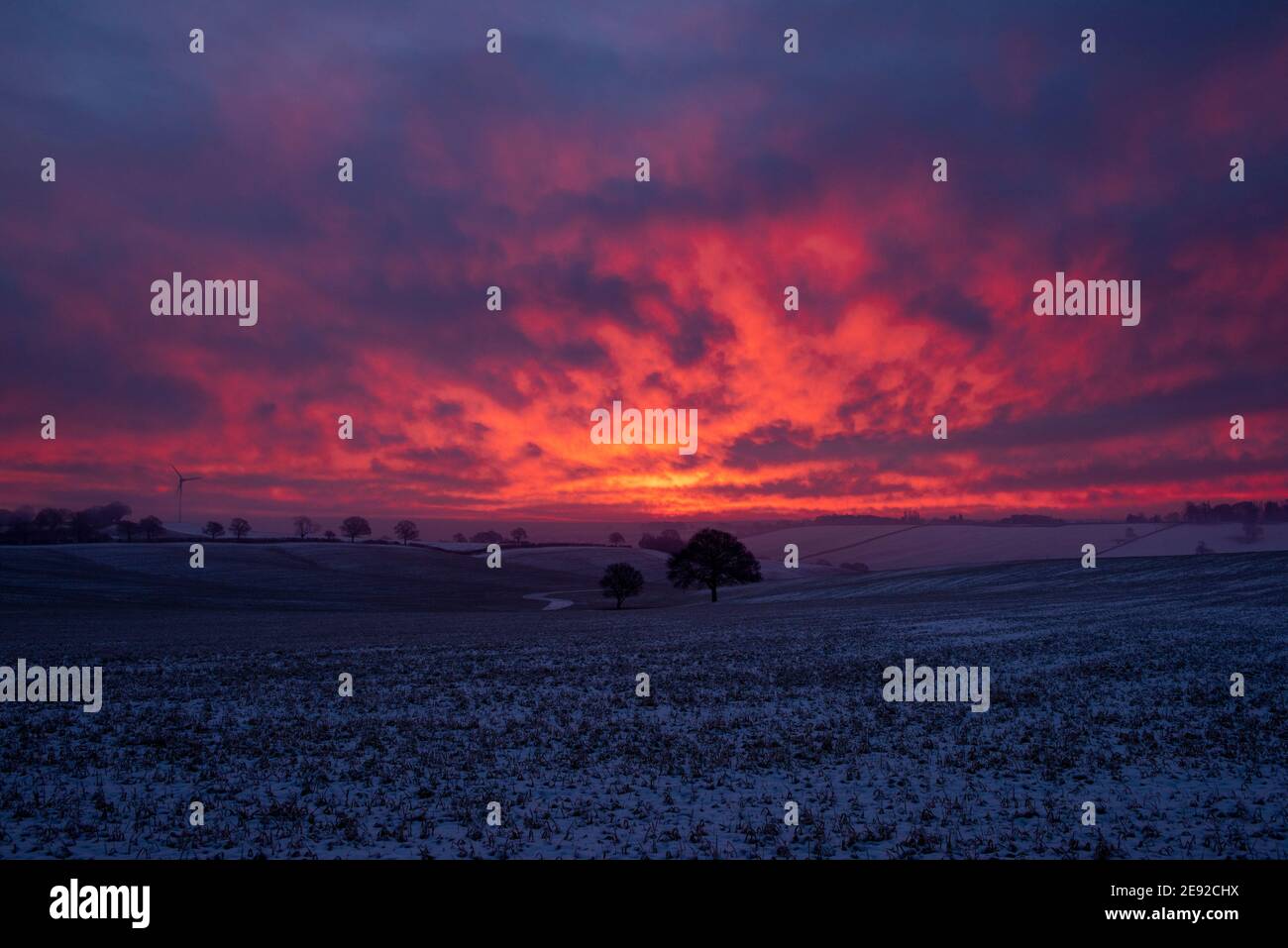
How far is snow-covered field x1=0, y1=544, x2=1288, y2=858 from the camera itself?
11445mm

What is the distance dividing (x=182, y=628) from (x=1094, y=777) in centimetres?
6303

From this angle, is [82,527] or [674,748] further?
[82,527]

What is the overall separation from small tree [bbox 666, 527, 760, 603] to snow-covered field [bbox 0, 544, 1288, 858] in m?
53.1

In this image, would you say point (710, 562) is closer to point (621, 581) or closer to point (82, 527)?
point (621, 581)

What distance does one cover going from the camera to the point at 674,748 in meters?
17.0

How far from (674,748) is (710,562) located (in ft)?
260

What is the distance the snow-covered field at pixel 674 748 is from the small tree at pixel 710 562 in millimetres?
53121
